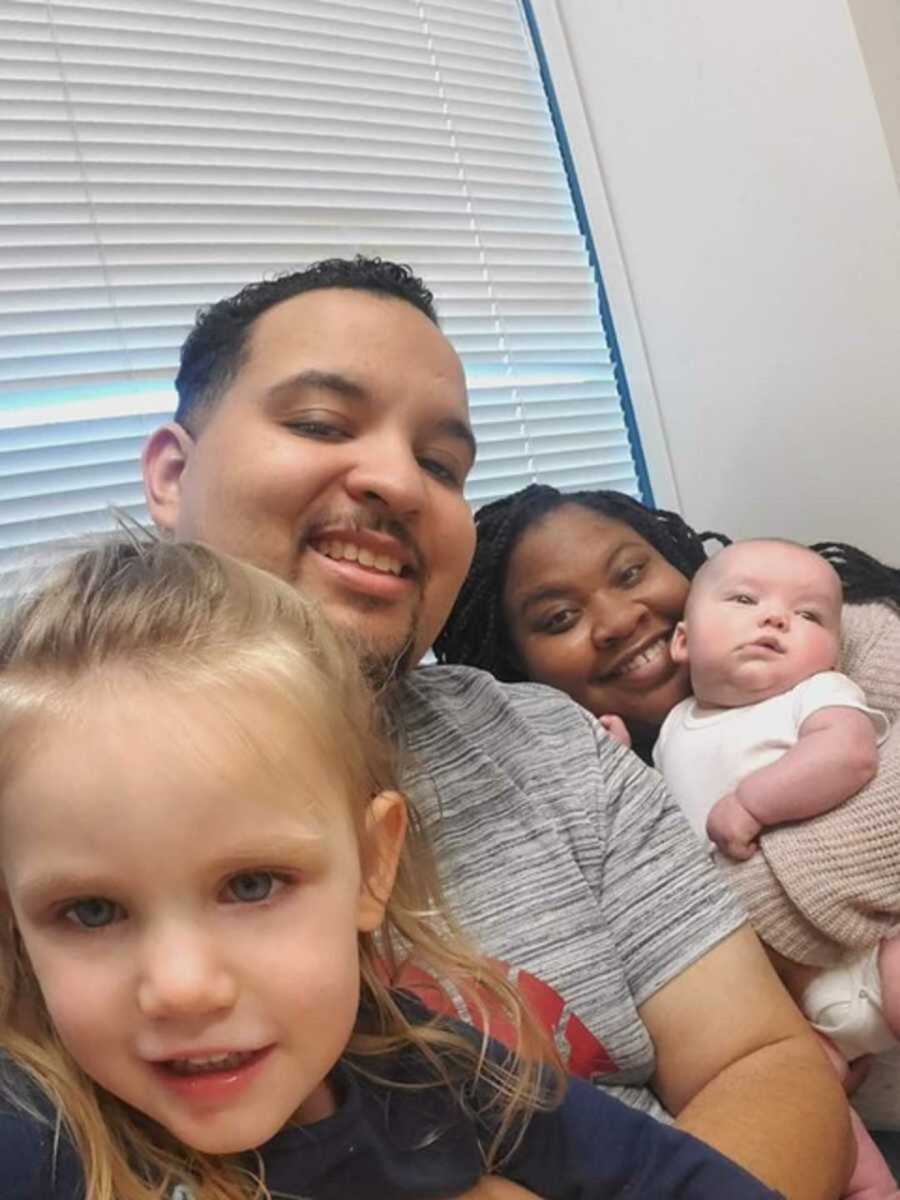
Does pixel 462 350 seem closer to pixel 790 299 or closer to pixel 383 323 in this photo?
pixel 790 299

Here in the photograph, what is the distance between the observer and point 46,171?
1721 mm

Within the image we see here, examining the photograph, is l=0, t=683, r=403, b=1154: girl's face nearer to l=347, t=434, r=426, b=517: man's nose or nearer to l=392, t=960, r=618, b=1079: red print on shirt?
l=392, t=960, r=618, b=1079: red print on shirt

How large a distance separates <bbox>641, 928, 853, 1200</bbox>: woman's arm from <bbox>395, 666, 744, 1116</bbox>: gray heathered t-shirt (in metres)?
0.02

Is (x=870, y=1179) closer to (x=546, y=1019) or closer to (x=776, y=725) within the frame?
(x=546, y=1019)

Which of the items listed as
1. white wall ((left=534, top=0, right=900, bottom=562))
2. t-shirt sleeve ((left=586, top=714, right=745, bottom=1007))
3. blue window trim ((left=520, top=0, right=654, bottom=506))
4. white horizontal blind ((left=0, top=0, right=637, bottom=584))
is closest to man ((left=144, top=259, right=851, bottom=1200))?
t-shirt sleeve ((left=586, top=714, right=745, bottom=1007))

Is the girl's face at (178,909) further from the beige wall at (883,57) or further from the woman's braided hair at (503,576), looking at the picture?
the beige wall at (883,57)

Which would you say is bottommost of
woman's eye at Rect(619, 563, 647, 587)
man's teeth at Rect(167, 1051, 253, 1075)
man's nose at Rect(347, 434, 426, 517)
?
man's teeth at Rect(167, 1051, 253, 1075)

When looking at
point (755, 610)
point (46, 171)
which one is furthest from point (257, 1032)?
point (46, 171)

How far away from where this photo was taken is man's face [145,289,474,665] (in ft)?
3.97

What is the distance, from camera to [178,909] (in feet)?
2.05

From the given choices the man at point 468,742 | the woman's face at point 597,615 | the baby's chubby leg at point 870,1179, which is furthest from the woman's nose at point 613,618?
the baby's chubby leg at point 870,1179

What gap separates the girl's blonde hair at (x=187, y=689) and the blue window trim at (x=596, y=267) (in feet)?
5.45

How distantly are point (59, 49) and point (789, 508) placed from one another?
145 centimetres

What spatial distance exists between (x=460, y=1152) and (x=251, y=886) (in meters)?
0.27
